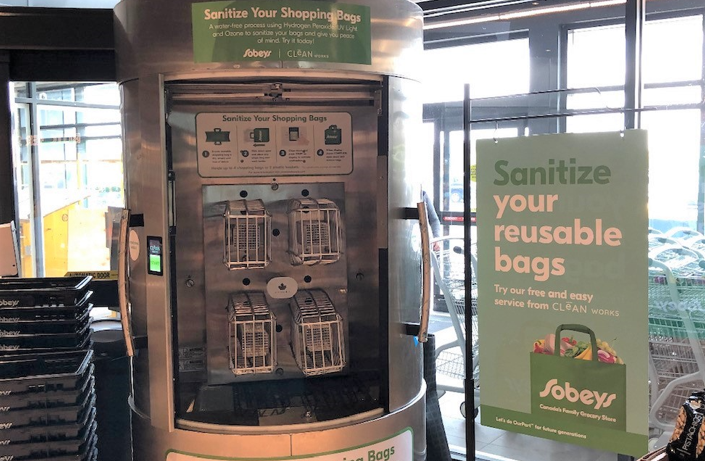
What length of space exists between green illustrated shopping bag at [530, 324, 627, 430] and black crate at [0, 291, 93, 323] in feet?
6.08

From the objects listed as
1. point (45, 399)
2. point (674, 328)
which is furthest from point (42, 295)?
point (674, 328)

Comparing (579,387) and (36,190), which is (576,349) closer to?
(579,387)

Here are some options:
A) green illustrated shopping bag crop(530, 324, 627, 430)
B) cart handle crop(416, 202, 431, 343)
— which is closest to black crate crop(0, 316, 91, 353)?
cart handle crop(416, 202, 431, 343)

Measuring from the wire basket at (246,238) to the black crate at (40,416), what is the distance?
2.79ft

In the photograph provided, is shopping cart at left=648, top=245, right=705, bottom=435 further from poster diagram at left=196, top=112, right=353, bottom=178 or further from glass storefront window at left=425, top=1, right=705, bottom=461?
poster diagram at left=196, top=112, right=353, bottom=178

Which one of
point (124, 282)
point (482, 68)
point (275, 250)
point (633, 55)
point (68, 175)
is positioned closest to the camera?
point (124, 282)

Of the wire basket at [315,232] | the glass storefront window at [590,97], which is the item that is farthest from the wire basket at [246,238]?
the glass storefront window at [590,97]

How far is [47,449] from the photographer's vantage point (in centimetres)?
274

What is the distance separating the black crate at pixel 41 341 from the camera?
276cm

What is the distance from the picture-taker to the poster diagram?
2891 millimetres

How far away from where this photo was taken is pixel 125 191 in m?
2.81

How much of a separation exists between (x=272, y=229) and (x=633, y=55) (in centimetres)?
190

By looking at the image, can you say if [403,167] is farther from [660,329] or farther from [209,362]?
[660,329]

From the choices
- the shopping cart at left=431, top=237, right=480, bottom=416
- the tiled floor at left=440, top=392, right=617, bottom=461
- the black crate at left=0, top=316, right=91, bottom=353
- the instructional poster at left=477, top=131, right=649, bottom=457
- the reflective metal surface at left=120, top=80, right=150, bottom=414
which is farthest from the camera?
the shopping cart at left=431, top=237, right=480, bottom=416
